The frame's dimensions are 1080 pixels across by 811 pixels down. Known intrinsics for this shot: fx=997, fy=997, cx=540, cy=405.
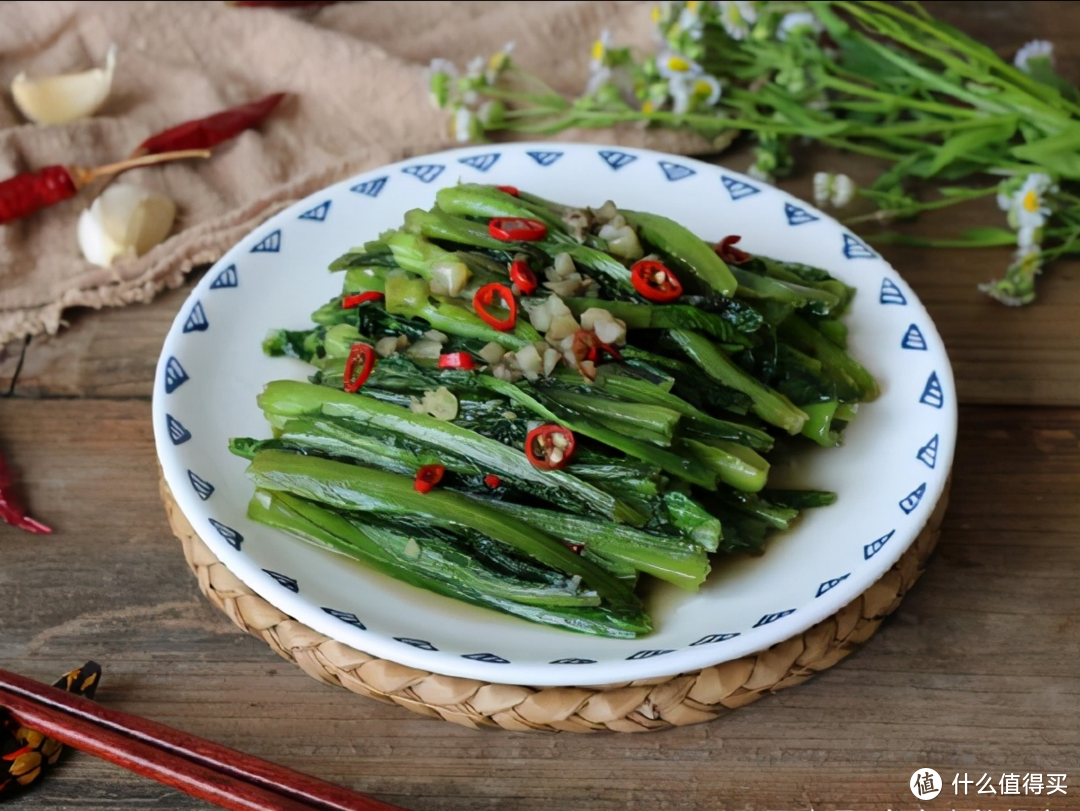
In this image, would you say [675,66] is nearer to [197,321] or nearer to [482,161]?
[482,161]

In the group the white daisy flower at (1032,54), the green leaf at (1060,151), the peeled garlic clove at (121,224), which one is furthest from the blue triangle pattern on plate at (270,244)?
the white daisy flower at (1032,54)

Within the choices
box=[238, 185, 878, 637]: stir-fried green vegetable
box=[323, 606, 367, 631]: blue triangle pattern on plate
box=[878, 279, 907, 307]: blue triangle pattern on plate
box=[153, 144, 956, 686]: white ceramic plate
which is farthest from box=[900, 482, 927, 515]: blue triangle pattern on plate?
box=[323, 606, 367, 631]: blue triangle pattern on plate

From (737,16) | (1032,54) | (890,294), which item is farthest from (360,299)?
(1032,54)

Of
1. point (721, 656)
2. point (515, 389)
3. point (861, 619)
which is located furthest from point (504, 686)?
point (861, 619)

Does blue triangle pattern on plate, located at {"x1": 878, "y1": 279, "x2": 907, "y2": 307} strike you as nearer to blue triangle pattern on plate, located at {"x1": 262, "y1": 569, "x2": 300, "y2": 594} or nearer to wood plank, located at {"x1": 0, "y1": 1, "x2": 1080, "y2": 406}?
wood plank, located at {"x1": 0, "y1": 1, "x2": 1080, "y2": 406}

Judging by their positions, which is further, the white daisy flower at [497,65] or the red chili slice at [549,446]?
the white daisy flower at [497,65]

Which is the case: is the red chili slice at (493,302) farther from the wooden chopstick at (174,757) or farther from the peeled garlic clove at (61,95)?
the peeled garlic clove at (61,95)

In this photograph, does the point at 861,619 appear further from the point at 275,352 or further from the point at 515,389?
the point at 275,352
